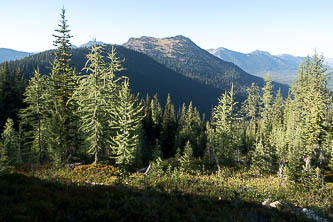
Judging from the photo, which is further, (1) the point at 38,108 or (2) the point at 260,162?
(2) the point at 260,162

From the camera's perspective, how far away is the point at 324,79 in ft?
150

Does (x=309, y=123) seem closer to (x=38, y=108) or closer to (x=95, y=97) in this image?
(x=95, y=97)

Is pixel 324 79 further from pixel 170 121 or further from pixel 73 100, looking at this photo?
pixel 73 100

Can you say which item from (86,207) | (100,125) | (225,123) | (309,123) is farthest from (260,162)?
(86,207)

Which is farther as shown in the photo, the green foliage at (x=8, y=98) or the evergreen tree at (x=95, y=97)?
the green foliage at (x=8, y=98)

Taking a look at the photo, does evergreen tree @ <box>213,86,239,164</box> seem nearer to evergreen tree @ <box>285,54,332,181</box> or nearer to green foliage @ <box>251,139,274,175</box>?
green foliage @ <box>251,139,274,175</box>

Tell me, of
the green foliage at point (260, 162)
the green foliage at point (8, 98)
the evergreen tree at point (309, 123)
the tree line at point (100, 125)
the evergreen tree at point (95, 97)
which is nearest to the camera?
the evergreen tree at point (95, 97)

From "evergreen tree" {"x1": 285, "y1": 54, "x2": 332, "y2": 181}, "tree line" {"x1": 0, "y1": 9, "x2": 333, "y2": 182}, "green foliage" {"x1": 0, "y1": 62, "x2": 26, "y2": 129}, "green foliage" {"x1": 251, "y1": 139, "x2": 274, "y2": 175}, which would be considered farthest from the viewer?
"green foliage" {"x1": 0, "y1": 62, "x2": 26, "y2": 129}

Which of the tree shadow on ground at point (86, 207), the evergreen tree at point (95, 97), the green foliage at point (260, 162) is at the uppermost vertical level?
the evergreen tree at point (95, 97)

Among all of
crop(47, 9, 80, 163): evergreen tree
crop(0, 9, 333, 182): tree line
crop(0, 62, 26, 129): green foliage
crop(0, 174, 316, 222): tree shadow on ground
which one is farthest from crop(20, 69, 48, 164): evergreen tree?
crop(0, 62, 26, 129): green foliage

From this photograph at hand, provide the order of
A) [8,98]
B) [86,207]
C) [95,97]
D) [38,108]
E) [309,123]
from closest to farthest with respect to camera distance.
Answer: [86,207] < [95,97] < [38,108] < [309,123] < [8,98]

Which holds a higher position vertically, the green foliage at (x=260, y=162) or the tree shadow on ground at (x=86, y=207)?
the tree shadow on ground at (x=86, y=207)

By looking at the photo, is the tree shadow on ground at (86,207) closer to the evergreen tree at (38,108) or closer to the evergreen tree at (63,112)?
the evergreen tree at (63,112)

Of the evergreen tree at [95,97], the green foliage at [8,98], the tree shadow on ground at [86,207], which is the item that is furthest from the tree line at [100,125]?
the tree shadow on ground at [86,207]
